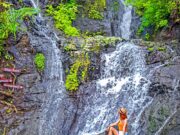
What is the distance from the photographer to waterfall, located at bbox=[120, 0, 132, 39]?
760 inches

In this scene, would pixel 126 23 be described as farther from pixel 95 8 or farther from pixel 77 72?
pixel 77 72

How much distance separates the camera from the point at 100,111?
1165cm

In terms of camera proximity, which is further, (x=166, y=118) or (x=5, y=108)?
(x=5, y=108)

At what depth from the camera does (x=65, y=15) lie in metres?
16.9

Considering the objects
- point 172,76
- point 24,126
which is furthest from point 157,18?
point 24,126

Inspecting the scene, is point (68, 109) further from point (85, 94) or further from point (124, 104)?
point (124, 104)

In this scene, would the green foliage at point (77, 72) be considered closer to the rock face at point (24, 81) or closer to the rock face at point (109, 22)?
the rock face at point (24, 81)

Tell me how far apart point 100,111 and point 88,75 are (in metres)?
1.70

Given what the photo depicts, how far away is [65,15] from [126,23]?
431cm

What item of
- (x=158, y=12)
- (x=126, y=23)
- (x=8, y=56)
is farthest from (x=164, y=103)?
(x=126, y=23)

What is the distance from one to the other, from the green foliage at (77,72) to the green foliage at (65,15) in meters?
2.75

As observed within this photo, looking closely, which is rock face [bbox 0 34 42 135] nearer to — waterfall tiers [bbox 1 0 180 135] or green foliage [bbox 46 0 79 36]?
waterfall tiers [bbox 1 0 180 135]

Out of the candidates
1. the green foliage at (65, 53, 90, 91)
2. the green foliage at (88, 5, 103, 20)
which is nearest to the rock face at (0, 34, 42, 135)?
the green foliage at (65, 53, 90, 91)

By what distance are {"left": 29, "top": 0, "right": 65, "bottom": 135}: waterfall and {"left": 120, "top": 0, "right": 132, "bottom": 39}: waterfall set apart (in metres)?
5.50
